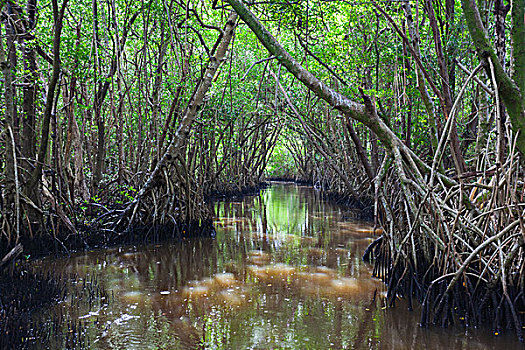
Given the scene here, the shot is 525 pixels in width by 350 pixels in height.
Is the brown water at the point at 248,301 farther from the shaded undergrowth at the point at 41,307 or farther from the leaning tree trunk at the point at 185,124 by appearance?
the leaning tree trunk at the point at 185,124

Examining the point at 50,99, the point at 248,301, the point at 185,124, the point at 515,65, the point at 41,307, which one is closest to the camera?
the point at 515,65

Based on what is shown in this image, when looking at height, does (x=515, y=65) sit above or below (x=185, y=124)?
below

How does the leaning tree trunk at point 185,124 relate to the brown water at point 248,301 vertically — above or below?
above

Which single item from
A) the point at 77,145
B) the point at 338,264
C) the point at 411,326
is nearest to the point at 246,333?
the point at 411,326

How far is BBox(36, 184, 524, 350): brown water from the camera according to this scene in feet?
11.5

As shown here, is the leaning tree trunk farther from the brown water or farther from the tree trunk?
the tree trunk

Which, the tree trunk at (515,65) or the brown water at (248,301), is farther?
the brown water at (248,301)

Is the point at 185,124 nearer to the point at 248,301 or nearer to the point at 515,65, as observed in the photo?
the point at 248,301

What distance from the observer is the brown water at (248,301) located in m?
3.50

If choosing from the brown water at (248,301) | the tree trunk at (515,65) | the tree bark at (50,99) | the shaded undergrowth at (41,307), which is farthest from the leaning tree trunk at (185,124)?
the tree trunk at (515,65)

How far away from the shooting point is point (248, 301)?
14.8 feet

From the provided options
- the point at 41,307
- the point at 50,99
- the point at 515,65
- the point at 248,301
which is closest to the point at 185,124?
the point at 50,99

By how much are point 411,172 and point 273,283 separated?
2041 millimetres

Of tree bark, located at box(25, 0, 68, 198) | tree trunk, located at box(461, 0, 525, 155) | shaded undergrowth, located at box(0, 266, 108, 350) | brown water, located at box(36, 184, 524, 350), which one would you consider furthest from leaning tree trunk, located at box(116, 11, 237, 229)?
tree trunk, located at box(461, 0, 525, 155)
